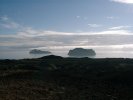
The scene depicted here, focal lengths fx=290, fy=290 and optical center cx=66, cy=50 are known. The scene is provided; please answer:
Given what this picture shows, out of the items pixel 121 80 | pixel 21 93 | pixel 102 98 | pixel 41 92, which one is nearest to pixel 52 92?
pixel 41 92

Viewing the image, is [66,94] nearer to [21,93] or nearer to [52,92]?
[52,92]

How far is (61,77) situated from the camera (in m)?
Result: 44.8

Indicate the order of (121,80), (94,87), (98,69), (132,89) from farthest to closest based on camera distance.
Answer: (98,69), (121,80), (94,87), (132,89)

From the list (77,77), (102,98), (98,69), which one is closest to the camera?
(102,98)

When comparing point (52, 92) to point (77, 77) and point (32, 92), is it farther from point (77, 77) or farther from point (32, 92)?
point (77, 77)

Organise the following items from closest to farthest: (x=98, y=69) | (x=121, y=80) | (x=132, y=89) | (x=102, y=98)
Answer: (x=102, y=98) → (x=132, y=89) → (x=121, y=80) → (x=98, y=69)

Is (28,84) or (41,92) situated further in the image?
(28,84)

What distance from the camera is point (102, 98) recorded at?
93.2ft

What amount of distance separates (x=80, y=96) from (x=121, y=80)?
11816mm

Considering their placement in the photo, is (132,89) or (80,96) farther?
(132,89)

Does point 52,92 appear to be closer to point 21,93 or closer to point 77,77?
point 21,93

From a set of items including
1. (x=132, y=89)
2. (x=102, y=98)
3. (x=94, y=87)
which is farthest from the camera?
(x=94, y=87)

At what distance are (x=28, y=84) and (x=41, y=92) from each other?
20.6ft

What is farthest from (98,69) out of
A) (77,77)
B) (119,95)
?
(119,95)
